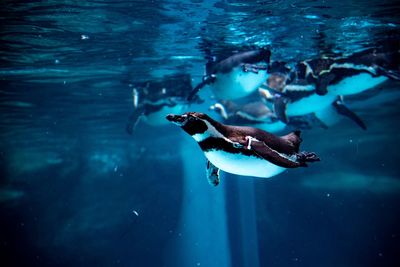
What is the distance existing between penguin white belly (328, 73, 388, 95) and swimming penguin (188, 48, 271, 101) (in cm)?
215

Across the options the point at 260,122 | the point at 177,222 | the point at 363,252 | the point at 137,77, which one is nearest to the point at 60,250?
the point at 177,222

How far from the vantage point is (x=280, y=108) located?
32.6 ft

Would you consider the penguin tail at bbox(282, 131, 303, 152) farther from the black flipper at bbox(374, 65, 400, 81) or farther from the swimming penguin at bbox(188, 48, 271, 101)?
the black flipper at bbox(374, 65, 400, 81)

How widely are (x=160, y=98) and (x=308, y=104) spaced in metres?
6.86

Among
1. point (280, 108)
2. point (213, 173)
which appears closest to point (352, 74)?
point (280, 108)

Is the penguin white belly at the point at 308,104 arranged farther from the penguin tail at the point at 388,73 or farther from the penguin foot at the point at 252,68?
the penguin foot at the point at 252,68

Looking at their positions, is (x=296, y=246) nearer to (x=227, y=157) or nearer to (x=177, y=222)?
(x=177, y=222)

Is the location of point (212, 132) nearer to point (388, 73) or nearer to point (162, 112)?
point (388, 73)

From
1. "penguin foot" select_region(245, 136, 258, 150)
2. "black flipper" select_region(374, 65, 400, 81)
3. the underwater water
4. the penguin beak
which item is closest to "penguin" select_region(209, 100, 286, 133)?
the underwater water

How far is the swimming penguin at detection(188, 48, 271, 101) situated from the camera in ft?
31.7

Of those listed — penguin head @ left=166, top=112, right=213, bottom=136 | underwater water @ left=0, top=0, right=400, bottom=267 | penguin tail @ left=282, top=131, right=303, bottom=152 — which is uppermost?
penguin head @ left=166, top=112, right=213, bottom=136

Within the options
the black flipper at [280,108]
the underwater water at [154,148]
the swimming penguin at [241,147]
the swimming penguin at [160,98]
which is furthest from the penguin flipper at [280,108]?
the swimming penguin at [241,147]

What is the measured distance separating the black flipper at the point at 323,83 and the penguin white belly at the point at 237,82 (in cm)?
160

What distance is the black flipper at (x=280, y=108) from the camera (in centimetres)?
979
